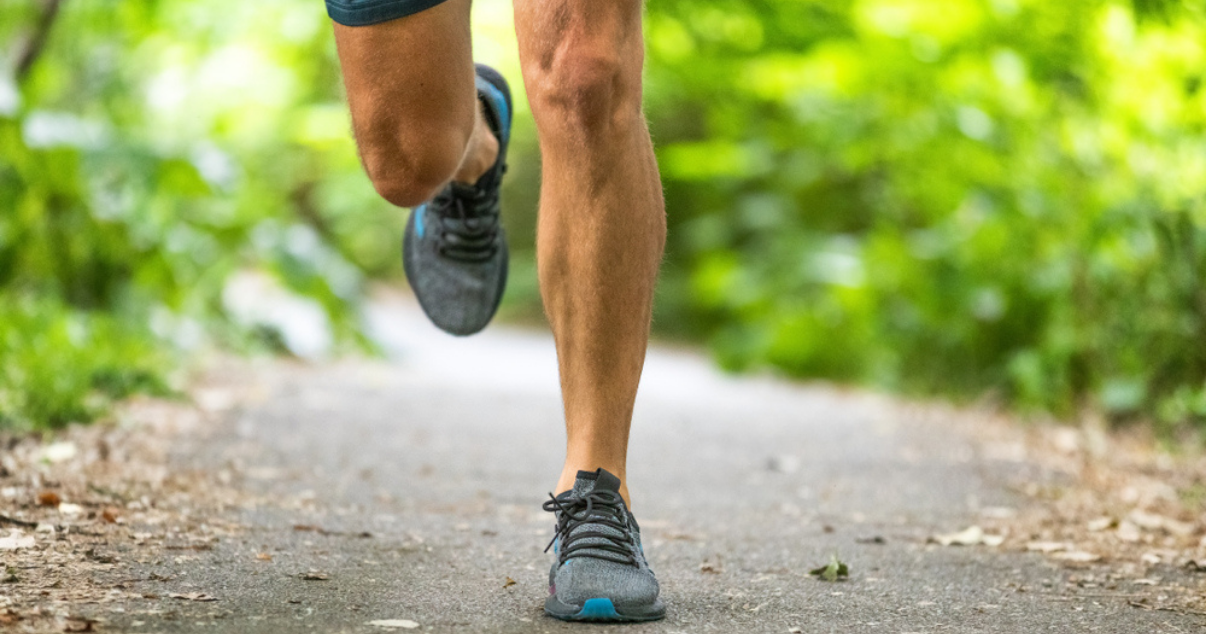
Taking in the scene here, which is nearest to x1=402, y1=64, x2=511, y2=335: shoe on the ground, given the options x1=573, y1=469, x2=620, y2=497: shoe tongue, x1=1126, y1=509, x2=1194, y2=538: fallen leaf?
x1=573, y1=469, x2=620, y2=497: shoe tongue

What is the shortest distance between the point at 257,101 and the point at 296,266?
5260 millimetres

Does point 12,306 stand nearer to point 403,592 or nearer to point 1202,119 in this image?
point 403,592

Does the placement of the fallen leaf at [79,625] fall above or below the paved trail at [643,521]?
below

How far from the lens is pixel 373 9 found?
171 cm

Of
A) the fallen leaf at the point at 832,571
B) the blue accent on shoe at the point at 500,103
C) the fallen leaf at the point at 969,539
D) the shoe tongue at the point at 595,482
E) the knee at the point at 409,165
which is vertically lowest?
the fallen leaf at the point at 832,571

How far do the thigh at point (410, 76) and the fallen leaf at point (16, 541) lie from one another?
0.78 m

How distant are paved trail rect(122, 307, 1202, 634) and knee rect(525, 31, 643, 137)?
71cm

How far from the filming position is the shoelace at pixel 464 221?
231 cm

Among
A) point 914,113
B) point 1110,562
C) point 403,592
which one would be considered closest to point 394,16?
point 403,592

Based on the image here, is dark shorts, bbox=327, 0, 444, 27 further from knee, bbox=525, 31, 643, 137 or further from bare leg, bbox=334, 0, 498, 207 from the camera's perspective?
knee, bbox=525, 31, 643, 137

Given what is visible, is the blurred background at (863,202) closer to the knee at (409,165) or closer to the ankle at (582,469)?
the knee at (409,165)

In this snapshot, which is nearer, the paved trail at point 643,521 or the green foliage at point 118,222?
the paved trail at point 643,521

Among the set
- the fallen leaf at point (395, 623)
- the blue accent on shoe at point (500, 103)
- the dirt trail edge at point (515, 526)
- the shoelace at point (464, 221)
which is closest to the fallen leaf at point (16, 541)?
the dirt trail edge at point (515, 526)

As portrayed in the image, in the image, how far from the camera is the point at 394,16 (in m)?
1.71
